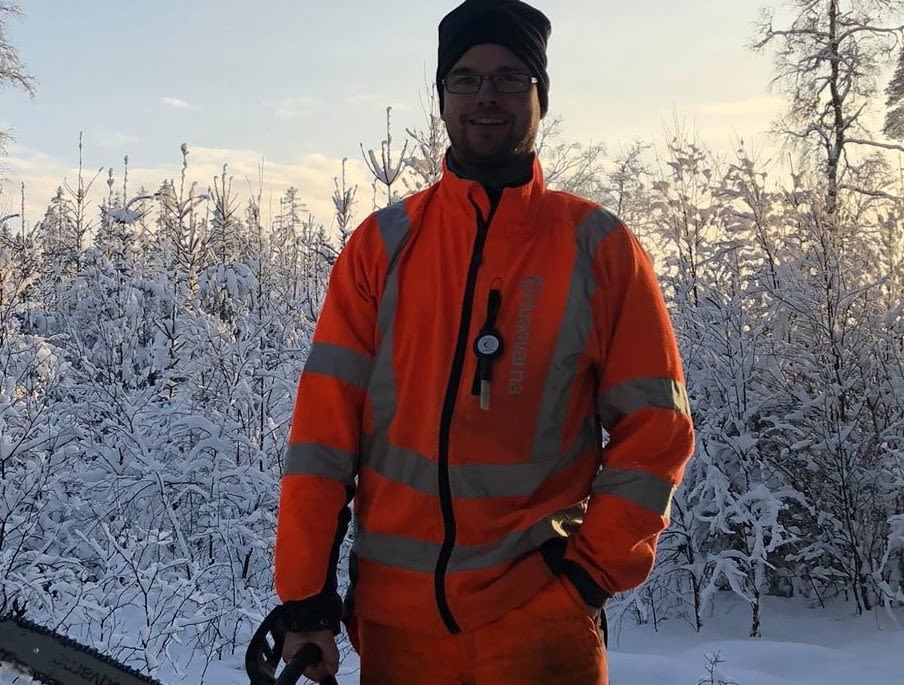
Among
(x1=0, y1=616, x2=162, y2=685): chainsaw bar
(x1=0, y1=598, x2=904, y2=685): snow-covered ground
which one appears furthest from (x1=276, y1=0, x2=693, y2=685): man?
(x1=0, y1=598, x2=904, y2=685): snow-covered ground

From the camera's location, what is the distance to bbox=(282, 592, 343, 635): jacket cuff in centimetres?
182

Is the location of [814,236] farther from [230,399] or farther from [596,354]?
[596,354]

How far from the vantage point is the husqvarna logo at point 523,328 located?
1837 mm

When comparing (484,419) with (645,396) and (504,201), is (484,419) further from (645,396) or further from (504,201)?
(504,201)

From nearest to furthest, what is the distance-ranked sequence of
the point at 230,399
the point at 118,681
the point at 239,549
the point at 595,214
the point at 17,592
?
the point at 595,214 → the point at 118,681 → the point at 17,592 → the point at 239,549 → the point at 230,399

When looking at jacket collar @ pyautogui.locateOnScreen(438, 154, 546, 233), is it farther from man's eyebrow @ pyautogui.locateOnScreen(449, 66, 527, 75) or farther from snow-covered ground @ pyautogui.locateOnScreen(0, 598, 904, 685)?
snow-covered ground @ pyautogui.locateOnScreen(0, 598, 904, 685)

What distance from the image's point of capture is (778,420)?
7176mm

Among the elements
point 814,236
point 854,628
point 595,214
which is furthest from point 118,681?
point 814,236

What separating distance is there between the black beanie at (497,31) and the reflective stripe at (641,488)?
0.91 metres

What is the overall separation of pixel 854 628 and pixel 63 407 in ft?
22.1

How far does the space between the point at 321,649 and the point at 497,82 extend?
128cm

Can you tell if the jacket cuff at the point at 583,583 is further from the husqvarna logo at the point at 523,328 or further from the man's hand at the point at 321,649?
the man's hand at the point at 321,649

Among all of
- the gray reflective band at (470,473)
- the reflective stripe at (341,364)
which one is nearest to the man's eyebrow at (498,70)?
the reflective stripe at (341,364)

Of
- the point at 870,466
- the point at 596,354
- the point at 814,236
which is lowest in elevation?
the point at 870,466
